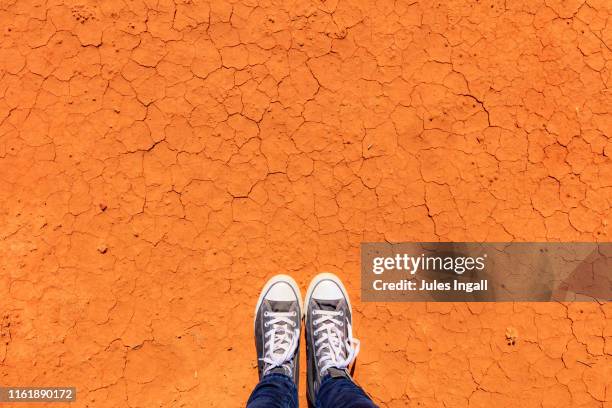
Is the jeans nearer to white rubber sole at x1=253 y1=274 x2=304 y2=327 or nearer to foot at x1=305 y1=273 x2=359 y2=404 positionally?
foot at x1=305 y1=273 x2=359 y2=404

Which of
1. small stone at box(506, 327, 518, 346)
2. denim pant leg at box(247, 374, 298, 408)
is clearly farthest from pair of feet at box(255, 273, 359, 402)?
small stone at box(506, 327, 518, 346)

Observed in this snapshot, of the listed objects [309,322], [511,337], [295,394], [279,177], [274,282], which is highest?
[279,177]

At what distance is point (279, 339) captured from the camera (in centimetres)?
253

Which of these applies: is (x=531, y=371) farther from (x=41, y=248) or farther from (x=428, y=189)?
(x=41, y=248)

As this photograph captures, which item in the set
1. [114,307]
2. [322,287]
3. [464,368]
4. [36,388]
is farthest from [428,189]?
[36,388]

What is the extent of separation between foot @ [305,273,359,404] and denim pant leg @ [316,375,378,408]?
0.70 feet

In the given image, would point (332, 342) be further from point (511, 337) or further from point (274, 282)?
point (511, 337)

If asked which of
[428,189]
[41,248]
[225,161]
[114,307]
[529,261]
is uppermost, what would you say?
[225,161]

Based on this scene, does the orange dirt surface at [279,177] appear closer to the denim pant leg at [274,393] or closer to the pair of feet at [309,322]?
the pair of feet at [309,322]

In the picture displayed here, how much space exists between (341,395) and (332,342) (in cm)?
45

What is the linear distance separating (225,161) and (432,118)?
132 centimetres

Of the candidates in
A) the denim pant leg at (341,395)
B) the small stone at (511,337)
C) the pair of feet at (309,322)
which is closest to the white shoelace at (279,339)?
the pair of feet at (309,322)

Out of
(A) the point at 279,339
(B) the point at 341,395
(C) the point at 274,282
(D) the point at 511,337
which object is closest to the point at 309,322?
(A) the point at 279,339

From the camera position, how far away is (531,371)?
2.57 metres
